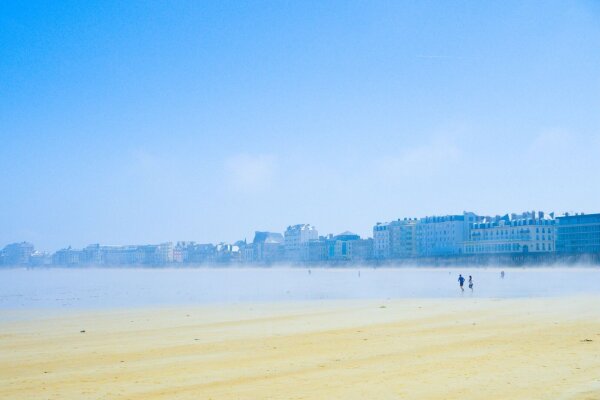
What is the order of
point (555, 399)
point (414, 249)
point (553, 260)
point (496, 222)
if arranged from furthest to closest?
point (414, 249)
point (496, 222)
point (553, 260)
point (555, 399)

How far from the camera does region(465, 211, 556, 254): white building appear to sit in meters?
151

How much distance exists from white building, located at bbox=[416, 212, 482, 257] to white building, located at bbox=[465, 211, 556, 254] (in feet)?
18.3

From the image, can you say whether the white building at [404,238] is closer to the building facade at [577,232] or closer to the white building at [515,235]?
the white building at [515,235]

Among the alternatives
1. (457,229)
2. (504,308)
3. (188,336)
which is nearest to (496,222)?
(457,229)

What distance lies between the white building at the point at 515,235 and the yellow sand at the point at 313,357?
13293 centimetres

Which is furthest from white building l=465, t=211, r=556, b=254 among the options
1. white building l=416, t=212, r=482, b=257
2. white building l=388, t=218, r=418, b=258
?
white building l=388, t=218, r=418, b=258

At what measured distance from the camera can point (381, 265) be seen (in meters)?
167

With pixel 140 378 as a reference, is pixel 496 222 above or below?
above

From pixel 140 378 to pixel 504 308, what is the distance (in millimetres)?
19754

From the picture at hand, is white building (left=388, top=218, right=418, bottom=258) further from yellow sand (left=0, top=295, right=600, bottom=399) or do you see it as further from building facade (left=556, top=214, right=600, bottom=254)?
yellow sand (left=0, top=295, right=600, bottom=399)

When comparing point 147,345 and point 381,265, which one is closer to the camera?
point 147,345

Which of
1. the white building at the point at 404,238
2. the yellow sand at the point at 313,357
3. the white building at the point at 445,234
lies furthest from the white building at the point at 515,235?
the yellow sand at the point at 313,357

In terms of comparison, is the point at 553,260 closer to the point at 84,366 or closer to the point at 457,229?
the point at 457,229

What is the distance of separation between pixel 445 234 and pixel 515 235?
76.8 ft
